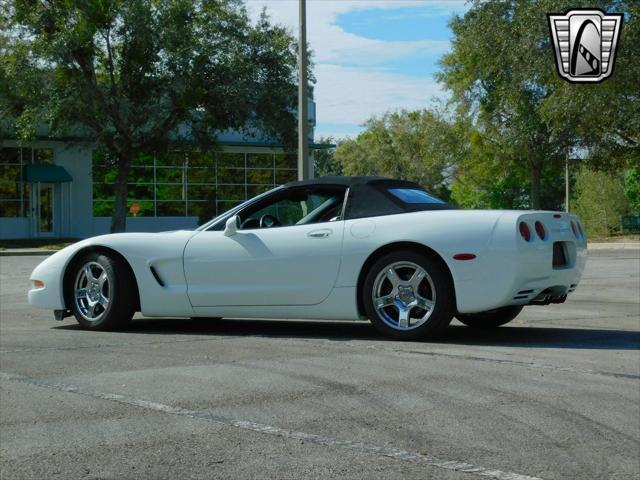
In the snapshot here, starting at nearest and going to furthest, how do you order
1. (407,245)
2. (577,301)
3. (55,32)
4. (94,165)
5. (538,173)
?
(407,245)
(577,301)
(55,32)
(94,165)
(538,173)

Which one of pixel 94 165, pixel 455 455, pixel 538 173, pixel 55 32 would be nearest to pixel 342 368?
pixel 455 455

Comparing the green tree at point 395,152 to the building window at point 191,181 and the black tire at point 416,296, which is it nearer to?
the building window at point 191,181

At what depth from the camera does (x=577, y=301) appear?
455 inches

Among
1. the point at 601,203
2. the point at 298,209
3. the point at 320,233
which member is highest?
the point at 601,203

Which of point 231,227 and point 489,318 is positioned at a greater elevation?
point 231,227

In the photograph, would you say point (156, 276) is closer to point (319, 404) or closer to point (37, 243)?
point (319, 404)

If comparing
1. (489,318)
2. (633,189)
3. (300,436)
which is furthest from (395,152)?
(300,436)

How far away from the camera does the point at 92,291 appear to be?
8.80 metres

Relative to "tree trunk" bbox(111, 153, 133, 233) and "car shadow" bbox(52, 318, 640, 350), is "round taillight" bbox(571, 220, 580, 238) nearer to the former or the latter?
"car shadow" bbox(52, 318, 640, 350)

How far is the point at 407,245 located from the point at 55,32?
28.1 m

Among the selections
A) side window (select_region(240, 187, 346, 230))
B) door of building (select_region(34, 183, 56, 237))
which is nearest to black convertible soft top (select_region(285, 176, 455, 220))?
side window (select_region(240, 187, 346, 230))

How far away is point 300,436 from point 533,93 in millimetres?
41714

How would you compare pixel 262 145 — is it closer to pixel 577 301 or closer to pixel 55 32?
pixel 55 32

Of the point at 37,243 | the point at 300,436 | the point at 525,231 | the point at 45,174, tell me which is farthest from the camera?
the point at 45,174
